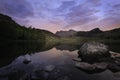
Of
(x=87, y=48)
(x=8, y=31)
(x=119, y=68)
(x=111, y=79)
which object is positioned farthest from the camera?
(x=8, y=31)

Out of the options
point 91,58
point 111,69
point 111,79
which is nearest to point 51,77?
point 111,79

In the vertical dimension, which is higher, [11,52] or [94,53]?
[94,53]

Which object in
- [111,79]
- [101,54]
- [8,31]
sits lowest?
[111,79]

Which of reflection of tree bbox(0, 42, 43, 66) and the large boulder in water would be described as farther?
reflection of tree bbox(0, 42, 43, 66)

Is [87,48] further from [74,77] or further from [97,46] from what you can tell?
[74,77]

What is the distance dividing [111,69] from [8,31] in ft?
222

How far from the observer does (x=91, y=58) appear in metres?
19.9

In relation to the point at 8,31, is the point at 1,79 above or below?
below

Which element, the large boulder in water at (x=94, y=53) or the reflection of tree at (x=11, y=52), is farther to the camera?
the reflection of tree at (x=11, y=52)

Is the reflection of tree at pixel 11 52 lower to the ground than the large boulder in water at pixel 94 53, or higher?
lower

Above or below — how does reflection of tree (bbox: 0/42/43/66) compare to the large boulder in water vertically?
below

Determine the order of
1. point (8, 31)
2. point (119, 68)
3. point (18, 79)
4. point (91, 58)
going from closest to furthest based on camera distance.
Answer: point (18, 79) < point (119, 68) < point (91, 58) < point (8, 31)

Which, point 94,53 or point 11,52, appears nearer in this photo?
point 94,53

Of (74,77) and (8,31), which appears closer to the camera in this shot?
(74,77)
